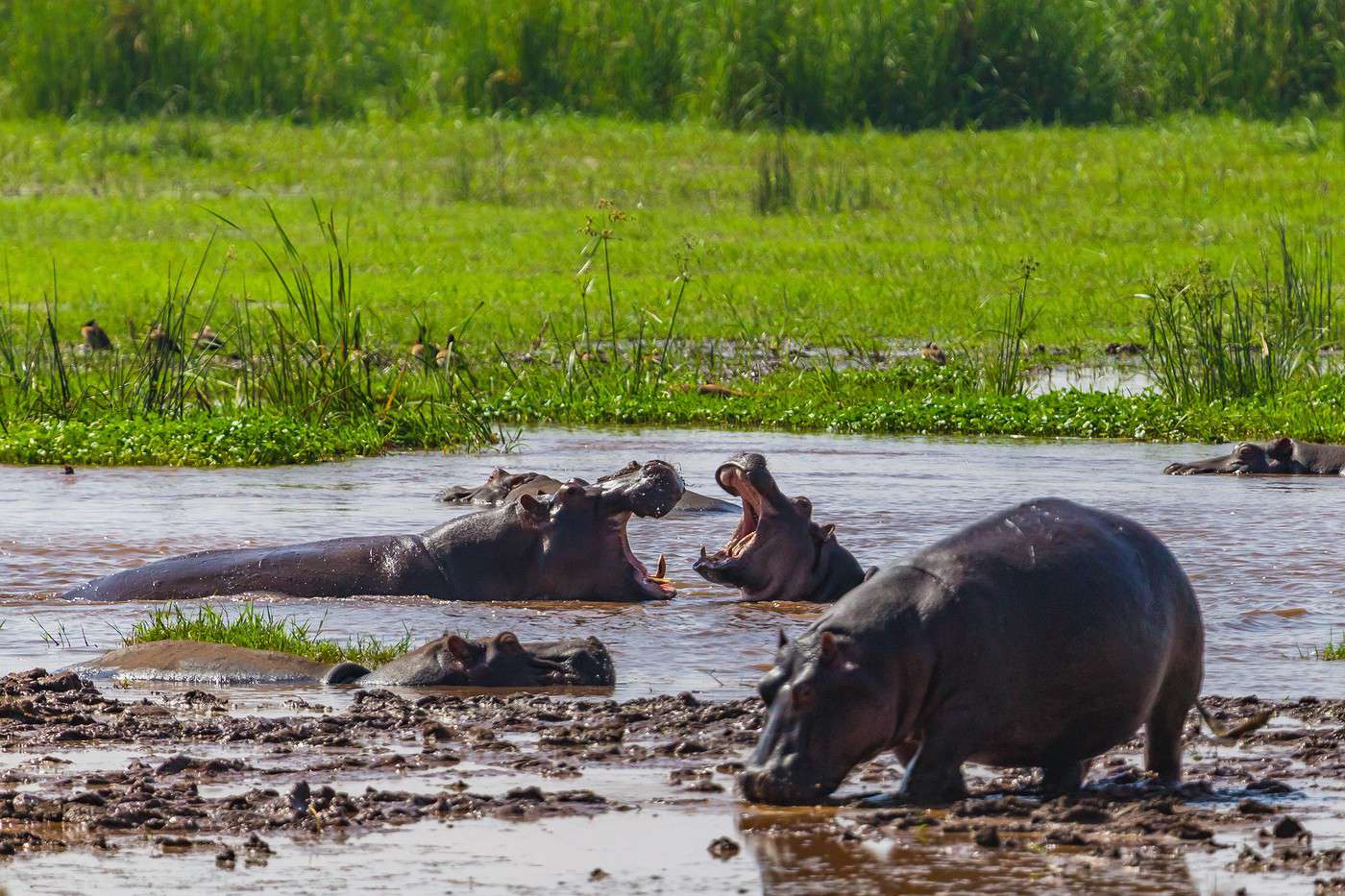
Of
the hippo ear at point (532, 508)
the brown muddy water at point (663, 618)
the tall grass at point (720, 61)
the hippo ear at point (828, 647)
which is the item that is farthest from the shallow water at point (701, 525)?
the tall grass at point (720, 61)

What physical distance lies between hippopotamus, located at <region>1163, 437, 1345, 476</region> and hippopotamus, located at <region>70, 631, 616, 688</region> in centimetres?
547

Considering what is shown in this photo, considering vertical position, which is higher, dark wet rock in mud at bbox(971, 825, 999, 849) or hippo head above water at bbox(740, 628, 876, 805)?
hippo head above water at bbox(740, 628, 876, 805)

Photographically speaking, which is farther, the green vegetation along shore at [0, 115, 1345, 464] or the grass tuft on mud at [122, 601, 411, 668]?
the green vegetation along shore at [0, 115, 1345, 464]

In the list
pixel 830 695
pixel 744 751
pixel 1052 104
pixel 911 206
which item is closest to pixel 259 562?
pixel 744 751

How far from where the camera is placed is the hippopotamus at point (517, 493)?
29.6 feet

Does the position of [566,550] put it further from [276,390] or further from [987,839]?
[276,390]

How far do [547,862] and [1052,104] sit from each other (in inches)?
844

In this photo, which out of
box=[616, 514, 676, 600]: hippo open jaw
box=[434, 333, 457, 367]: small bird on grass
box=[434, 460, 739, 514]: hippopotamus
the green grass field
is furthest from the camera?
the green grass field

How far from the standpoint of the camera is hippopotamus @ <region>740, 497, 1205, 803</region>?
14.8ft

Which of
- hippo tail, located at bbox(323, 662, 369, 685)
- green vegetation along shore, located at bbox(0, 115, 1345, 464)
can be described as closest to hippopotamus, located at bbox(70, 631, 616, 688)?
hippo tail, located at bbox(323, 662, 369, 685)

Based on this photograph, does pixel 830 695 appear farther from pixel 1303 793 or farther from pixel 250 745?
pixel 250 745

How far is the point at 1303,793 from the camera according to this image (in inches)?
187

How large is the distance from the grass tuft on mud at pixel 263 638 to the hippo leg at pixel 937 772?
2211 millimetres

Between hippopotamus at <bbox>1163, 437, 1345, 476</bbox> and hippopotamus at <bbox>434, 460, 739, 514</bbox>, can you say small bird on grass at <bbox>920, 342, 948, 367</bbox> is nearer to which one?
hippopotamus at <bbox>1163, 437, 1345, 476</bbox>
